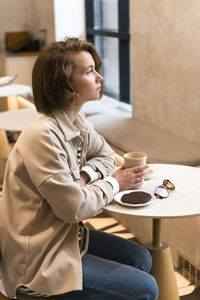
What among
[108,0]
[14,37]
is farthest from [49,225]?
[14,37]

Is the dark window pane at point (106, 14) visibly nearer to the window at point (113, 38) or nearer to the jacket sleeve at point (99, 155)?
the window at point (113, 38)

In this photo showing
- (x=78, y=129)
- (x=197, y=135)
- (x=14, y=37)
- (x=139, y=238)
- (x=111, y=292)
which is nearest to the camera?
(x=111, y=292)

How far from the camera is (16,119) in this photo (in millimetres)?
3449

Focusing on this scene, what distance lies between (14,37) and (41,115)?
5.95 m

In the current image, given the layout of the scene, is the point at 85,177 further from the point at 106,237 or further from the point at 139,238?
the point at 139,238

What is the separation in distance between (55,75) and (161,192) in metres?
0.55

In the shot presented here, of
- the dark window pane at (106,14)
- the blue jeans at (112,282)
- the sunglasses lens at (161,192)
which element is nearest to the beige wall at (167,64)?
the dark window pane at (106,14)

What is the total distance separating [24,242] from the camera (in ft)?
4.66

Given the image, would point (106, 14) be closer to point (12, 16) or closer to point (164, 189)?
point (12, 16)

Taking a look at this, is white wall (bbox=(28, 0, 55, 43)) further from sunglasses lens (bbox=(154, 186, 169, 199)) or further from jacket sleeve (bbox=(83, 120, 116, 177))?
sunglasses lens (bbox=(154, 186, 169, 199))

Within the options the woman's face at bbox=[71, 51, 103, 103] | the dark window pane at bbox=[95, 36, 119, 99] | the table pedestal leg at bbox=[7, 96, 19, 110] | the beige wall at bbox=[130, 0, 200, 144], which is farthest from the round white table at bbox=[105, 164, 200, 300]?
the table pedestal leg at bbox=[7, 96, 19, 110]

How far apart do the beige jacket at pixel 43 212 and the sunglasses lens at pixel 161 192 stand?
0.79 feet

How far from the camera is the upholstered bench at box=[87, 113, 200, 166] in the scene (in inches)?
112

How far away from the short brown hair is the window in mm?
3113
